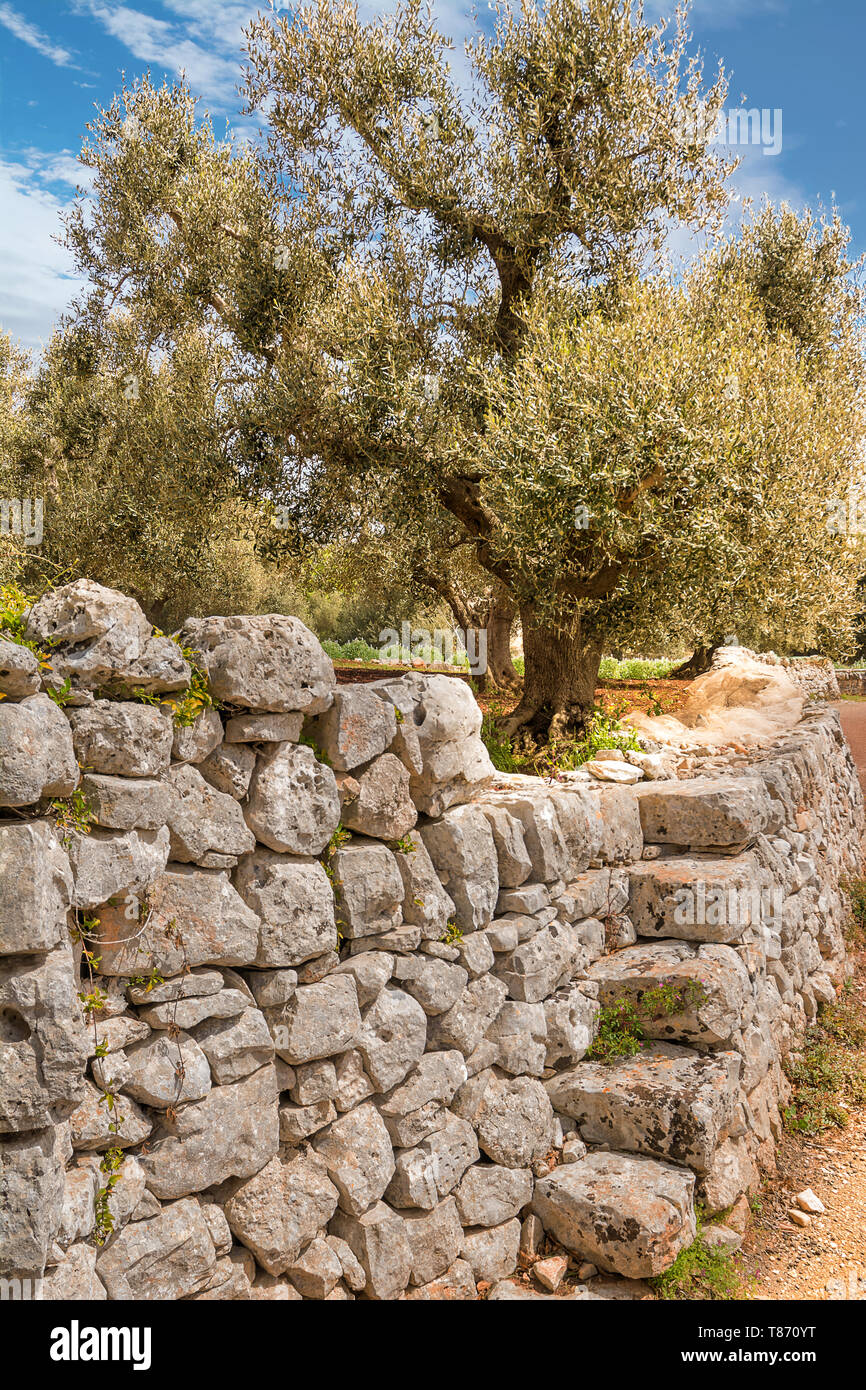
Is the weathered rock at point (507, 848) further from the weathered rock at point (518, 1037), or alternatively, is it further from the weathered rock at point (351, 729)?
the weathered rock at point (351, 729)

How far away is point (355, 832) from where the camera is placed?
4402 millimetres

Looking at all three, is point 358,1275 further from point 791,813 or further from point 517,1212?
point 791,813

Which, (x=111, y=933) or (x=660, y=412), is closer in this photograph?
(x=111, y=933)

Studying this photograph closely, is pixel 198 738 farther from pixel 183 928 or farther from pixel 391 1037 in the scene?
pixel 391 1037

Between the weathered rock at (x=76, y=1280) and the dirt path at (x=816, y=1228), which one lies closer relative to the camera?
the weathered rock at (x=76, y=1280)

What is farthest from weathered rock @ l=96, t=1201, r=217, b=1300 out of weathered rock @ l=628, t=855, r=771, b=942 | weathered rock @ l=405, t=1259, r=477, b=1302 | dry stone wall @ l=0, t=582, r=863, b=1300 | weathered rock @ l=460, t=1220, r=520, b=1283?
weathered rock @ l=628, t=855, r=771, b=942

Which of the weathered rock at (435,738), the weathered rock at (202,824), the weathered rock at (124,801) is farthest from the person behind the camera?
the weathered rock at (435,738)

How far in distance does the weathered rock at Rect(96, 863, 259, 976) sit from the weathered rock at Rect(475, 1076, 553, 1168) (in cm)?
196

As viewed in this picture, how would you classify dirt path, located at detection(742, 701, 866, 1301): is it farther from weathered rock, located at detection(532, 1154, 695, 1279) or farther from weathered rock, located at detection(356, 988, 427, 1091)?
weathered rock, located at detection(356, 988, 427, 1091)

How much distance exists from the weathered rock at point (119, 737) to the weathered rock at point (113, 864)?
240mm

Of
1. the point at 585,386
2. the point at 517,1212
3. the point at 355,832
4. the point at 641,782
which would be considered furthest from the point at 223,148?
the point at 517,1212

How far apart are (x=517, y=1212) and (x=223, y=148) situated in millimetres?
13066

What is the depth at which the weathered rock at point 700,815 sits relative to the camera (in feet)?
20.9

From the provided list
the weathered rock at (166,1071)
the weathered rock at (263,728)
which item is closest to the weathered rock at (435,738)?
the weathered rock at (263,728)
